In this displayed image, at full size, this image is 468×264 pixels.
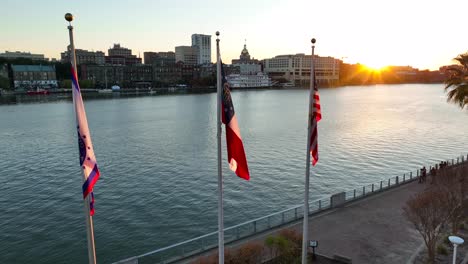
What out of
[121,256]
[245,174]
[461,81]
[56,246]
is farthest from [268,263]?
[461,81]

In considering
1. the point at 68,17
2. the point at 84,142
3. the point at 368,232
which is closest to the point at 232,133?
the point at 84,142

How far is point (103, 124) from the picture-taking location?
Result: 9156 cm

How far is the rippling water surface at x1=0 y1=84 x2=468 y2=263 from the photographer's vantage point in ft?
92.8

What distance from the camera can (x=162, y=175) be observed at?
4450 cm

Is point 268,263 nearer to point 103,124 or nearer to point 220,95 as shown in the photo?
point 220,95

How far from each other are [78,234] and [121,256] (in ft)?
17.6

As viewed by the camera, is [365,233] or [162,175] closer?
[365,233]

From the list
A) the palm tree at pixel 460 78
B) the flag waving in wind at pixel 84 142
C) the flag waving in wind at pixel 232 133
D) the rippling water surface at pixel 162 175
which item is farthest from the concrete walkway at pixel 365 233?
the palm tree at pixel 460 78

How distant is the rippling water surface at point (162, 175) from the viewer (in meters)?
28.3

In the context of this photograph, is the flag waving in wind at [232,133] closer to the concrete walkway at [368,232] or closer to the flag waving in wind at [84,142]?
the flag waving in wind at [84,142]

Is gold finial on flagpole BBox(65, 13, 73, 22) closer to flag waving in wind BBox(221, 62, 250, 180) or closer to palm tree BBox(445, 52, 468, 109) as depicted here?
flag waving in wind BBox(221, 62, 250, 180)

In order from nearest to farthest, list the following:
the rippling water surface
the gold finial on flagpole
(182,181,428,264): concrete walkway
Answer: the gold finial on flagpole → (182,181,428,264): concrete walkway → the rippling water surface

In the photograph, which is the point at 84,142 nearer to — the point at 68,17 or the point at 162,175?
the point at 68,17

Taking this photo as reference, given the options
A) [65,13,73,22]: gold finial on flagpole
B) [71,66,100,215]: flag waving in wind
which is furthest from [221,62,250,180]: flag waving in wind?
[65,13,73,22]: gold finial on flagpole
